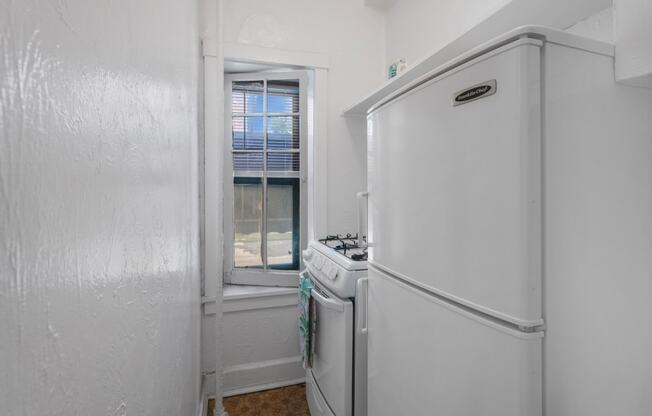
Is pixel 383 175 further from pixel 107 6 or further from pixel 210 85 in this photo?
pixel 210 85

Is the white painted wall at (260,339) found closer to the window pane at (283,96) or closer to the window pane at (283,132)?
the window pane at (283,132)

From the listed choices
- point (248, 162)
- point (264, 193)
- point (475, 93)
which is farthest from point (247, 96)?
point (475, 93)

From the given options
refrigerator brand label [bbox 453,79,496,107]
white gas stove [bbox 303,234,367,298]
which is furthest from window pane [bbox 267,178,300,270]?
refrigerator brand label [bbox 453,79,496,107]

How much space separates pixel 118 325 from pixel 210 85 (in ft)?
6.07

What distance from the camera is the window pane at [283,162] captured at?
227 centimetres

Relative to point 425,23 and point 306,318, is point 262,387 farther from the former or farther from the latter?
point 425,23

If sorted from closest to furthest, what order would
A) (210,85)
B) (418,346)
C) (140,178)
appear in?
(140,178)
(418,346)
(210,85)

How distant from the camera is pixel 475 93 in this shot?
27.4 inches

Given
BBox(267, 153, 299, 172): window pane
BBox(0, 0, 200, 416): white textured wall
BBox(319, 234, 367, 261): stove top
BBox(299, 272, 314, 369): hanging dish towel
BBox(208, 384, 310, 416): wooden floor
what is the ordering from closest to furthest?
BBox(0, 0, 200, 416): white textured wall → BBox(319, 234, 367, 261): stove top → BBox(299, 272, 314, 369): hanging dish towel → BBox(208, 384, 310, 416): wooden floor → BBox(267, 153, 299, 172): window pane

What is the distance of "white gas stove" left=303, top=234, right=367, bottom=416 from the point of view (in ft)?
4.37

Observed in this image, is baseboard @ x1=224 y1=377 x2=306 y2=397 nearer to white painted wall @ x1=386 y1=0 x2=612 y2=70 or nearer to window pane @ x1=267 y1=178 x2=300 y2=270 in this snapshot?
window pane @ x1=267 y1=178 x2=300 y2=270

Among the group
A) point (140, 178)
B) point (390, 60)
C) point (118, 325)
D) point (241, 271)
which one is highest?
point (390, 60)

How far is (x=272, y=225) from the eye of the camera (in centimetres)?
230

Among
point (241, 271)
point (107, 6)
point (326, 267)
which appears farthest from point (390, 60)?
point (107, 6)
